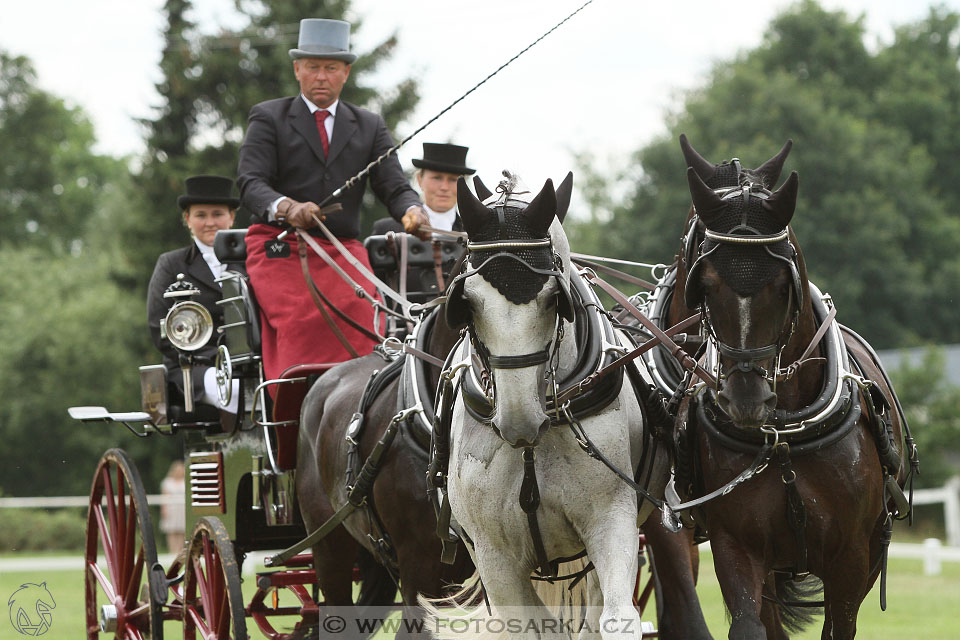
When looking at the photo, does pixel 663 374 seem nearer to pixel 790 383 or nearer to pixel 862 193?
pixel 790 383

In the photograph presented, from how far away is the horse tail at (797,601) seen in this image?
475 centimetres

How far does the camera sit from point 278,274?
582 cm

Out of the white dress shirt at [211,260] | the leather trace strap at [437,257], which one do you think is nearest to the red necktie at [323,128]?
the leather trace strap at [437,257]

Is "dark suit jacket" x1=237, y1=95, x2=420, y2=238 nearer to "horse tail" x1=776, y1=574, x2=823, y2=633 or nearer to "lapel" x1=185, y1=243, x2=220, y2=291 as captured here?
"lapel" x1=185, y1=243, x2=220, y2=291

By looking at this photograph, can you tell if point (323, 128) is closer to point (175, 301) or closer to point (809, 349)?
point (175, 301)

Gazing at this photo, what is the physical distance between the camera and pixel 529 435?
11.4ft

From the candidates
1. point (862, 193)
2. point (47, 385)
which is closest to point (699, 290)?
point (47, 385)

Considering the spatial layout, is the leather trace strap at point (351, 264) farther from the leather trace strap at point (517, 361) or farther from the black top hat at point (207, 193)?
the black top hat at point (207, 193)

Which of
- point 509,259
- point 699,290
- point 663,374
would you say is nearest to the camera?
point 509,259

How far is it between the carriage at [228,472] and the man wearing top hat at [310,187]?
0.16 metres

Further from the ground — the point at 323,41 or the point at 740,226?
the point at 323,41

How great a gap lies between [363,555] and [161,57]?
17.9 meters

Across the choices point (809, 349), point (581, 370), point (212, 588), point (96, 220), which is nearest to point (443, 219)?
point (212, 588)

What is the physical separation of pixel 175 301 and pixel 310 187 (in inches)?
42.9
